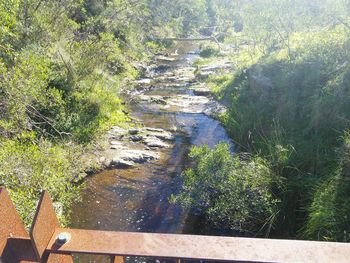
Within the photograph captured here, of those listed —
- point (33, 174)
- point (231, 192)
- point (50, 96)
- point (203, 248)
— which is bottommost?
point (231, 192)

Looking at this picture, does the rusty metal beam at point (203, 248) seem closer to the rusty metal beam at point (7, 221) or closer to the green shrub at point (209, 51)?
the rusty metal beam at point (7, 221)

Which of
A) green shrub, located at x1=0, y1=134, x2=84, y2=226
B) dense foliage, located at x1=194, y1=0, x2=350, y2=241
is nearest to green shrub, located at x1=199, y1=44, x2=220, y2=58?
dense foliage, located at x1=194, y1=0, x2=350, y2=241

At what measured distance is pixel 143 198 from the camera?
8.81m

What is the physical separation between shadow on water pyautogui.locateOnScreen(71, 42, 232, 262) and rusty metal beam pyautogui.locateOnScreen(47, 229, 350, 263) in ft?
18.6

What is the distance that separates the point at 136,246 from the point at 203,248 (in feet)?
0.92

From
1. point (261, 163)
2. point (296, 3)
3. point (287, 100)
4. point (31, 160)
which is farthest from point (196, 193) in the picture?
point (296, 3)

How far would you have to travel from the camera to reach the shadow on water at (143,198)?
7.68m

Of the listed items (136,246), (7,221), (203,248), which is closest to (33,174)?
(7,221)

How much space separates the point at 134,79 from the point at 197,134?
9289 mm

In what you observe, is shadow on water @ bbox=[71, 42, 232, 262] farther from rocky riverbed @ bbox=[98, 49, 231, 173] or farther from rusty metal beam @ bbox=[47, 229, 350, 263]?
rusty metal beam @ bbox=[47, 229, 350, 263]

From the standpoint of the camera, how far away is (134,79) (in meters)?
20.9

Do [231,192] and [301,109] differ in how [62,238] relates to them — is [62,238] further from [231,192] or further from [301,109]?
[301,109]

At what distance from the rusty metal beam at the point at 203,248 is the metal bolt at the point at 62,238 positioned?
0.06ft

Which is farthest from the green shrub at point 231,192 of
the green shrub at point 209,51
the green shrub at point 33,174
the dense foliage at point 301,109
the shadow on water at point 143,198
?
the green shrub at point 209,51
